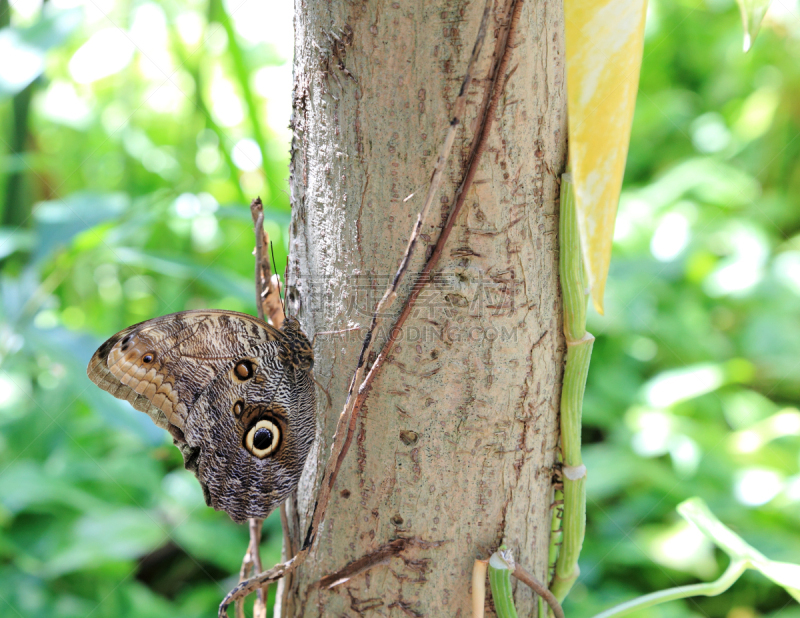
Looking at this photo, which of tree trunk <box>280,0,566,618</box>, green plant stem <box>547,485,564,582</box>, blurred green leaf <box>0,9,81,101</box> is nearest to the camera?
tree trunk <box>280,0,566,618</box>

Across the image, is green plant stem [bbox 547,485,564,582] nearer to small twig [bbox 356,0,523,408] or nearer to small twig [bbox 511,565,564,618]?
small twig [bbox 511,565,564,618]

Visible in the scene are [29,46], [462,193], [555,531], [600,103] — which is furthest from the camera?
[29,46]

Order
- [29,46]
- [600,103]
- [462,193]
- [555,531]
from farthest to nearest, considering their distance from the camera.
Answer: [29,46]
[555,531]
[462,193]
[600,103]

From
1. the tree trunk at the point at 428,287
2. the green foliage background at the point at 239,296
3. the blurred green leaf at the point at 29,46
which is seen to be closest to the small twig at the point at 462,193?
the tree trunk at the point at 428,287

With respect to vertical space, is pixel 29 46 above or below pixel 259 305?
above

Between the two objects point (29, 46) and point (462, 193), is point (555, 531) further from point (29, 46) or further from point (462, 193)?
point (29, 46)

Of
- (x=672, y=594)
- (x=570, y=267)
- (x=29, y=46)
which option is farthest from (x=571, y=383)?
(x=29, y=46)

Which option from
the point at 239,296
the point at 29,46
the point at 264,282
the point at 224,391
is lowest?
the point at 224,391

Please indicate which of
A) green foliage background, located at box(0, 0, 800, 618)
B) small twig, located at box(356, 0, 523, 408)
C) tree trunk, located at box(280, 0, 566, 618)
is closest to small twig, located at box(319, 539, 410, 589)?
tree trunk, located at box(280, 0, 566, 618)
